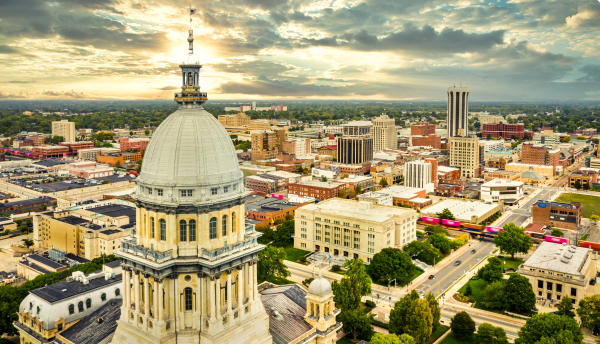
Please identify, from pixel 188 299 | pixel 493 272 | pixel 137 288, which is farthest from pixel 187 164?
pixel 493 272

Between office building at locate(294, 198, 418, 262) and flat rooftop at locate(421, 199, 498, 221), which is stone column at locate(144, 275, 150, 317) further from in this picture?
flat rooftop at locate(421, 199, 498, 221)

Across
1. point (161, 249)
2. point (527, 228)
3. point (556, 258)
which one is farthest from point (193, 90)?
point (527, 228)

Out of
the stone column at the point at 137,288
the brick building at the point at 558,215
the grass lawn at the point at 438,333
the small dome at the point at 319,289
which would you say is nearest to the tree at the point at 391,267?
the grass lawn at the point at 438,333

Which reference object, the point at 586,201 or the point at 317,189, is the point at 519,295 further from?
the point at 586,201

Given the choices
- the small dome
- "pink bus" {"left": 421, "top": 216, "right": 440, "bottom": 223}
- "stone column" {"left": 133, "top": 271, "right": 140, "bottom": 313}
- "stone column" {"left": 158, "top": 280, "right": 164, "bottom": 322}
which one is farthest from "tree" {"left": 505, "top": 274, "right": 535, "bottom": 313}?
"stone column" {"left": 133, "top": 271, "right": 140, "bottom": 313}

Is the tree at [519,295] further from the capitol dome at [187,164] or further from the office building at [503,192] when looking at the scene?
the office building at [503,192]

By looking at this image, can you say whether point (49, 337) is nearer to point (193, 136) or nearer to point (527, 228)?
point (193, 136)
